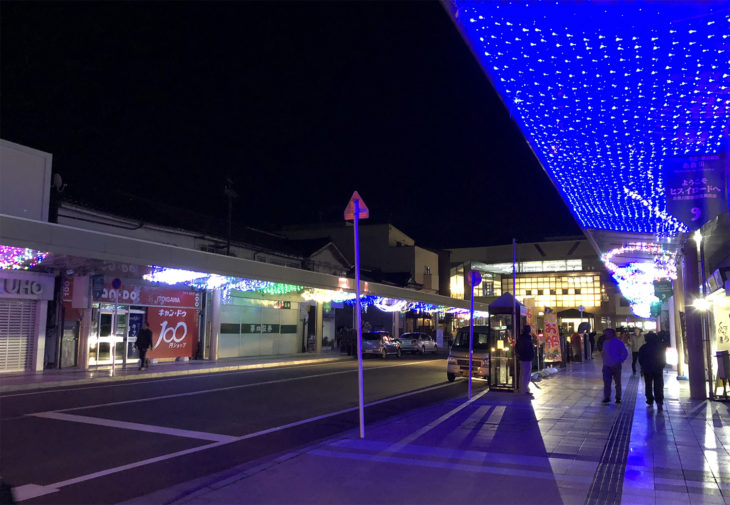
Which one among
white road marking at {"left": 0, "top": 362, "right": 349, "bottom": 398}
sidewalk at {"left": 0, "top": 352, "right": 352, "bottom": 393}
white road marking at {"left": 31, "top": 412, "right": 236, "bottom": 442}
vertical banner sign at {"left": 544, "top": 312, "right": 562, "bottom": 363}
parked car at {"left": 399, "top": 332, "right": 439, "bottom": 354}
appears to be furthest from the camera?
parked car at {"left": 399, "top": 332, "right": 439, "bottom": 354}

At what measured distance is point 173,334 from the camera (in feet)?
77.6

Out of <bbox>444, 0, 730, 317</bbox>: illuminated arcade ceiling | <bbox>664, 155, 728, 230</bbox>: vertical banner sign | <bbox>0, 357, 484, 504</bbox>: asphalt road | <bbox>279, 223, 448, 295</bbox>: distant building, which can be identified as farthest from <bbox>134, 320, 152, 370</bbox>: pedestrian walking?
<bbox>279, 223, 448, 295</bbox>: distant building

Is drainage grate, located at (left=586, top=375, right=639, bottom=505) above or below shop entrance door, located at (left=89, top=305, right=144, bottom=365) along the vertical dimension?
below

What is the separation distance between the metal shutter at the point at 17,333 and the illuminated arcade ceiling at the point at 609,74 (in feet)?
56.0

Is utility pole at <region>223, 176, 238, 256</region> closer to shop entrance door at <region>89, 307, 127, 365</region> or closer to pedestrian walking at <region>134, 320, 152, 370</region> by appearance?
shop entrance door at <region>89, 307, 127, 365</region>

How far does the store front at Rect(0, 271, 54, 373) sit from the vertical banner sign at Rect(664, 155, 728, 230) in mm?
18318

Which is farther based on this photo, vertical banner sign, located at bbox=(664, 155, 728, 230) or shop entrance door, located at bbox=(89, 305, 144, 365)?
shop entrance door, located at bbox=(89, 305, 144, 365)

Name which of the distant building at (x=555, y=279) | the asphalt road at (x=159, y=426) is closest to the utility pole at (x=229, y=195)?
the asphalt road at (x=159, y=426)

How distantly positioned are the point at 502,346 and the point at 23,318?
603 inches

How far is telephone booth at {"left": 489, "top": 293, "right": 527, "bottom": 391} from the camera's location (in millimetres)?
14836

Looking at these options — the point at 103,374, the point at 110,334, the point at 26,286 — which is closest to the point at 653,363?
the point at 103,374

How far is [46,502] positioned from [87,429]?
3830mm

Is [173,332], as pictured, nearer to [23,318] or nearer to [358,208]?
[23,318]

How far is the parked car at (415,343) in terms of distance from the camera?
37469mm
